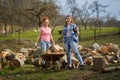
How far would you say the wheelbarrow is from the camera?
36.4 feet

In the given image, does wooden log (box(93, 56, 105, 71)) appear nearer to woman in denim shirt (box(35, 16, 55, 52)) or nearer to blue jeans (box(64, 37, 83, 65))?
blue jeans (box(64, 37, 83, 65))

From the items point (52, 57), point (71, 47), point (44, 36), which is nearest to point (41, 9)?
point (44, 36)

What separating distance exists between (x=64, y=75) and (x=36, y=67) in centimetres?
305

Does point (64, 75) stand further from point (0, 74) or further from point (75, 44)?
point (0, 74)

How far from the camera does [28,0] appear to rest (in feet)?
129

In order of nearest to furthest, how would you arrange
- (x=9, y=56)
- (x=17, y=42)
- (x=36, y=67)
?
(x=36, y=67), (x=9, y=56), (x=17, y=42)

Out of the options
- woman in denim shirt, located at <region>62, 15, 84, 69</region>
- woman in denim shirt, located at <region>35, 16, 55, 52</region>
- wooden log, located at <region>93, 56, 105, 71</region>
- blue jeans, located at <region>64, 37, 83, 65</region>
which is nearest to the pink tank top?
woman in denim shirt, located at <region>35, 16, 55, 52</region>

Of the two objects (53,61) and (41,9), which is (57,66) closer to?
(53,61)

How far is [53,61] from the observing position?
37.4 ft

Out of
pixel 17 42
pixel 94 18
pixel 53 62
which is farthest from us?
pixel 94 18

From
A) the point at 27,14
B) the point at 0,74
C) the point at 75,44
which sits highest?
the point at 27,14

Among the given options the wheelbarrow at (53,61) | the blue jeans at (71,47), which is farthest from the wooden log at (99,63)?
the wheelbarrow at (53,61)

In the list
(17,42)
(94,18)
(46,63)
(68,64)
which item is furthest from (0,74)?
(94,18)

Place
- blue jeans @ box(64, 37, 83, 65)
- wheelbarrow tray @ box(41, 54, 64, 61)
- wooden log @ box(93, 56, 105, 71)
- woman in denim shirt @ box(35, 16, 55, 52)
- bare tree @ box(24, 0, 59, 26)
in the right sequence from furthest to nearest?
bare tree @ box(24, 0, 59, 26)
woman in denim shirt @ box(35, 16, 55, 52)
blue jeans @ box(64, 37, 83, 65)
wheelbarrow tray @ box(41, 54, 64, 61)
wooden log @ box(93, 56, 105, 71)
